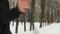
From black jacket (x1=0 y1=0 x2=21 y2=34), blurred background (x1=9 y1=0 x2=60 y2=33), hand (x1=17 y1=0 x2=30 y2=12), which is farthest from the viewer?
blurred background (x1=9 y1=0 x2=60 y2=33)

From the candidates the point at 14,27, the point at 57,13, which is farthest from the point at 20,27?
the point at 57,13

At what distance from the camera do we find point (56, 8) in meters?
3.34

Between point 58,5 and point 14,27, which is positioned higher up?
point 58,5

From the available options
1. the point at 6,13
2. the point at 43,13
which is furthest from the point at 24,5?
the point at 43,13

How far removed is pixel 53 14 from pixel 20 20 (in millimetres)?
577

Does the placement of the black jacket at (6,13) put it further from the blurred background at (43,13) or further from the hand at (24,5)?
the blurred background at (43,13)

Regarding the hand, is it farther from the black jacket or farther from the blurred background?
the blurred background

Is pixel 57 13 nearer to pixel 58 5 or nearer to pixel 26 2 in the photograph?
pixel 58 5

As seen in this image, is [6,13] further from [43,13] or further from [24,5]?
[43,13]

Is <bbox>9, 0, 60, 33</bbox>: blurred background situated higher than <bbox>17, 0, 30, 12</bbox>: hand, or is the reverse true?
<bbox>17, 0, 30, 12</bbox>: hand

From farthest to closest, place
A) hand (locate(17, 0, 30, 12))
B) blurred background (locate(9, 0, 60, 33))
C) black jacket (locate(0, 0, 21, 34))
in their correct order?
1. blurred background (locate(9, 0, 60, 33))
2. black jacket (locate(0, 0, 21, 34))
3. hand (locate(17, 0, 30, 12))

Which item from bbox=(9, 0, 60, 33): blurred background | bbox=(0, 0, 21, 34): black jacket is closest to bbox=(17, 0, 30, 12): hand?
bbox=(0, 0, 21, 34): black jacket

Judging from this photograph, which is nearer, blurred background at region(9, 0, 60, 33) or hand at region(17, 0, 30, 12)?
hand at region(17, 0, 30, 12)

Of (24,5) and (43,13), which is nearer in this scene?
(24,5)
